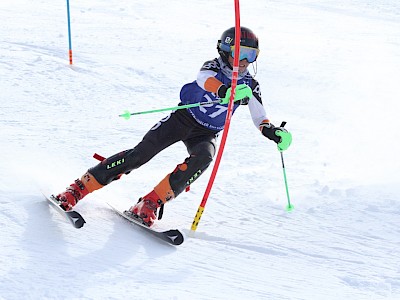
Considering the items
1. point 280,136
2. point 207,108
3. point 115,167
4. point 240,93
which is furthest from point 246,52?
point 115,167

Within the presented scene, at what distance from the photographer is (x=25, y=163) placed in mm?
5289

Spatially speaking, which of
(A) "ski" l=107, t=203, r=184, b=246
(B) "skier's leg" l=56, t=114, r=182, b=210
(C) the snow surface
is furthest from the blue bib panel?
(A) "ski" l=107, t=203, r=184, b=246

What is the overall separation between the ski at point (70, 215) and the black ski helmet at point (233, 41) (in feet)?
4.96

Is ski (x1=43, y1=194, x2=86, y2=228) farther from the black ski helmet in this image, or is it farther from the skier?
the black ski helmet

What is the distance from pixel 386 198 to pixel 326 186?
19.5 inches

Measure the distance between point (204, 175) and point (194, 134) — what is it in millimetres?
1083

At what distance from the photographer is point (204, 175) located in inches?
223

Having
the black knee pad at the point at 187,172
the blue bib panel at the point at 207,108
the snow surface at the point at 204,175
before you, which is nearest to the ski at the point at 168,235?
the snow surface at the point at 204,175

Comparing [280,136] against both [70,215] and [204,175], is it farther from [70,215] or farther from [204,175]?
[70,215]

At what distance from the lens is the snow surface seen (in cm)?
362

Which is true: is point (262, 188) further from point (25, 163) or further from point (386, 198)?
point (25, 163)

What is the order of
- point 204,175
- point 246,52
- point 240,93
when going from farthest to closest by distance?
point 204,175, point 246,52, point 240,93

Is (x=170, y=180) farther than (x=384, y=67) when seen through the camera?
No

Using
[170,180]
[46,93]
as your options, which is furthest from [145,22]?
[170,180]
